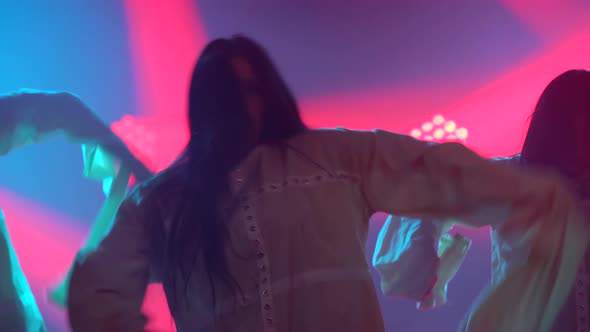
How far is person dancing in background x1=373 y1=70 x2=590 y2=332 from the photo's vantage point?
0.70m

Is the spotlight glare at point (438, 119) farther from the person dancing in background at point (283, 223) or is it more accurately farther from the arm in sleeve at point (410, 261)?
the person dancing in background at point (283, 223)

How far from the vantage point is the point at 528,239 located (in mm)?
655

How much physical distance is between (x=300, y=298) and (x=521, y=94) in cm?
164

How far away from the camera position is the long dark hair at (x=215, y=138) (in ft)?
2.06

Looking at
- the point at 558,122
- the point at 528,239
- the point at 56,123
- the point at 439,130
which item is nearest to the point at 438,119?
the point at 439,130

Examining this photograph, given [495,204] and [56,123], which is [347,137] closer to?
[495,204]

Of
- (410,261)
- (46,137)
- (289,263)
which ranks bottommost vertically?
(410,261)

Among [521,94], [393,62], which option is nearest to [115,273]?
[393,62]

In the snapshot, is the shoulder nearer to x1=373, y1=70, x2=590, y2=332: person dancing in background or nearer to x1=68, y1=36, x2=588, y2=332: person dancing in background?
x1=68, y1=36, x2=588, y2=332: person dancing in background

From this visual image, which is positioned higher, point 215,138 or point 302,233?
point 215,138

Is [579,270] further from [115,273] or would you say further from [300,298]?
[115,273]

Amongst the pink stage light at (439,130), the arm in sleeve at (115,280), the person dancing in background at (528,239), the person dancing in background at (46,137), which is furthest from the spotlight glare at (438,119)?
the arm in sleeve at (115,280)

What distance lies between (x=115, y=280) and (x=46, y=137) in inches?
24.7

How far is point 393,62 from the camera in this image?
6.35 feet
